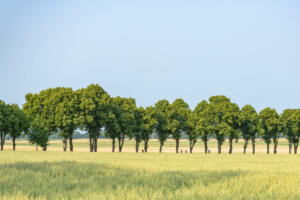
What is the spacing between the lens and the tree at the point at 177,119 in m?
98.0

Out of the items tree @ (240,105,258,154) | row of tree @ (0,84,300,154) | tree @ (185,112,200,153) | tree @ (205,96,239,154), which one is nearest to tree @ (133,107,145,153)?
row of tree @ (0,84,300,154)

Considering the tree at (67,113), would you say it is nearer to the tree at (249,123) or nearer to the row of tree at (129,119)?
the row of tree at (129,119)

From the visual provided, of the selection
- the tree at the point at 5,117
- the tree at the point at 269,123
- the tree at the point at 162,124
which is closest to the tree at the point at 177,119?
the tree at the point at 162,124

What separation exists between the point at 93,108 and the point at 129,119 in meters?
12.5

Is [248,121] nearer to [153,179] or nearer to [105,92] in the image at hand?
[105,92]

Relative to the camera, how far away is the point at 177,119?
101 m

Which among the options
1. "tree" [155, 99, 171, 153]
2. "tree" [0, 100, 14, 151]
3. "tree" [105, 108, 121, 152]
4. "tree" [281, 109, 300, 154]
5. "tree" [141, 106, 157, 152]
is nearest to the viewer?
"tree" [105, 108, 121, 152]

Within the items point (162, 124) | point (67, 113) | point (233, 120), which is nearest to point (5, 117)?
point (67, 113)

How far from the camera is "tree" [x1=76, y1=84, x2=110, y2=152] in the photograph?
79.9 metres

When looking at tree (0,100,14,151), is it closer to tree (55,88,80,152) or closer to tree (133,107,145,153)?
tree (55,88,80,152)

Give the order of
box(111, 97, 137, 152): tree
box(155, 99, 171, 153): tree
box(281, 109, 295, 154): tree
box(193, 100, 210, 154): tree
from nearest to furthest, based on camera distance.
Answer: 1. box(111, 97, 137, 152): tree
2. box(193, 100, 210, 154): tree
3. box(155, 99, 171, 153): tree
4. box(281, 109, 295, 154): tree

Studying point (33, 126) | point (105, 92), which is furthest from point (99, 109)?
point (33, 126)

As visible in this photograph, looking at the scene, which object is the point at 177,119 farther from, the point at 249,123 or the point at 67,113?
the point at 67,113

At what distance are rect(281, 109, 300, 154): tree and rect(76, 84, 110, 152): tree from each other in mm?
55120
